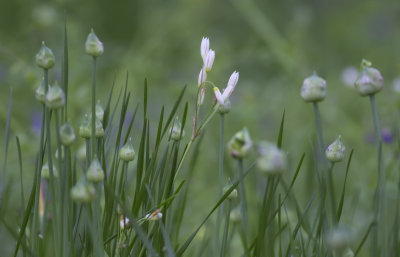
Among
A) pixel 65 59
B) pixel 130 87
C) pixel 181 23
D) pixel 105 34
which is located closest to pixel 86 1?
pixel 105 34

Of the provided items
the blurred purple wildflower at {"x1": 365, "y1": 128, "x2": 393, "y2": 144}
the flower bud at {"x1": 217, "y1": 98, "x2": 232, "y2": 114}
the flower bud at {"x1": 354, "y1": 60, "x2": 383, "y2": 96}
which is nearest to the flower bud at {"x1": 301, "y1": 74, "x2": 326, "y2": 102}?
the flower bud at {"x1": 354, "y1": 60, "x2": 383, "y2": 96}

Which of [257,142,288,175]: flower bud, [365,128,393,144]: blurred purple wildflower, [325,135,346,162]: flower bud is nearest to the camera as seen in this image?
[257,142,288,175]: flower bud

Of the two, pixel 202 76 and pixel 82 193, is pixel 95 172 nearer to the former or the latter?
pixel 82 193

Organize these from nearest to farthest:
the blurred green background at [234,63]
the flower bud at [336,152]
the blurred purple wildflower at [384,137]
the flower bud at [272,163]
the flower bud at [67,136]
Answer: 1. the flower bud at [272,163]
2. the flower bud at [67,136]
3. the flower bud at [336,152]
4. the blurred purple wildflower at [384,137]
5. the blurred green background at [234,63]

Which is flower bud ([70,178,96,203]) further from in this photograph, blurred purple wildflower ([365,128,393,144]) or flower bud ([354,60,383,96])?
blurred purple wildflower ([365,128,393,144])

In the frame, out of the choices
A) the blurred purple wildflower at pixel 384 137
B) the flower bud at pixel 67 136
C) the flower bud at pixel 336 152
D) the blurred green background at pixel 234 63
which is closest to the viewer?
the flower bud at pixel 67 136

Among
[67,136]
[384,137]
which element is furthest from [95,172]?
[384,137]

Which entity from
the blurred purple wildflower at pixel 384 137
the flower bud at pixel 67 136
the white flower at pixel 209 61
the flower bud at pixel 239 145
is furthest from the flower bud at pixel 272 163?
the blurred purple wildflower at pixel 384 137

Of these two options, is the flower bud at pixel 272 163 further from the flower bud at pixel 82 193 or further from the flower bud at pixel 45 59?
the flower bud at pixel 45 59
